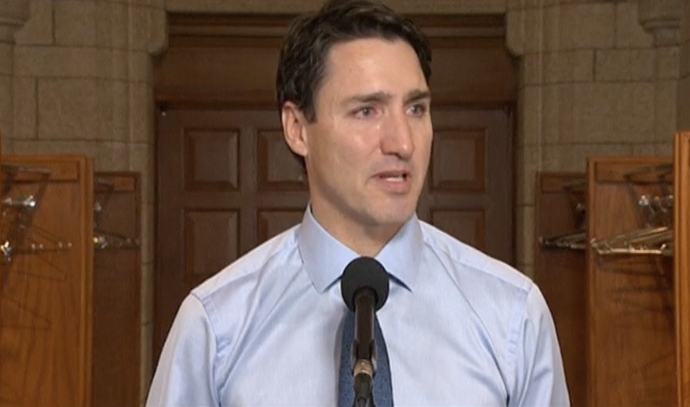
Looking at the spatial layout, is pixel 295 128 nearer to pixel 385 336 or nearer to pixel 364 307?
pixel 385 336

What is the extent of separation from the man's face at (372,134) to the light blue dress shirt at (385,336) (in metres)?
0.07

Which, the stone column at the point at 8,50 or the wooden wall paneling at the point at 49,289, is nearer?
the wooden wall paneling at the point at 49,289

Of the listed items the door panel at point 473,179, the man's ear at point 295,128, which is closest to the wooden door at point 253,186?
the door panel at point 473,179

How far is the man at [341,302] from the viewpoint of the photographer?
1.47 meters

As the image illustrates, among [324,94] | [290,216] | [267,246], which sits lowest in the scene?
[267,246]

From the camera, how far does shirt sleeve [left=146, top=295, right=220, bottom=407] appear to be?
1492mm

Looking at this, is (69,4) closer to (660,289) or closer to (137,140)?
(137,140)

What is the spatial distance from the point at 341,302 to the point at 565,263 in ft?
10.9

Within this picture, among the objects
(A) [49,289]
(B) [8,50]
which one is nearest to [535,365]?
(A) [49,289]

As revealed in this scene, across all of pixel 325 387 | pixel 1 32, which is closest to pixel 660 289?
pixel 325 387

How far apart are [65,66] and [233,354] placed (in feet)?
13.8

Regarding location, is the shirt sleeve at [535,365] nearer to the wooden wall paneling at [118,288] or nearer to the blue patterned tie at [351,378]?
the blue patterned tie at [351,378]

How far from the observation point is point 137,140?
18.3 ft

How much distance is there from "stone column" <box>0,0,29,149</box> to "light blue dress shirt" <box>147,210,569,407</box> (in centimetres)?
404
